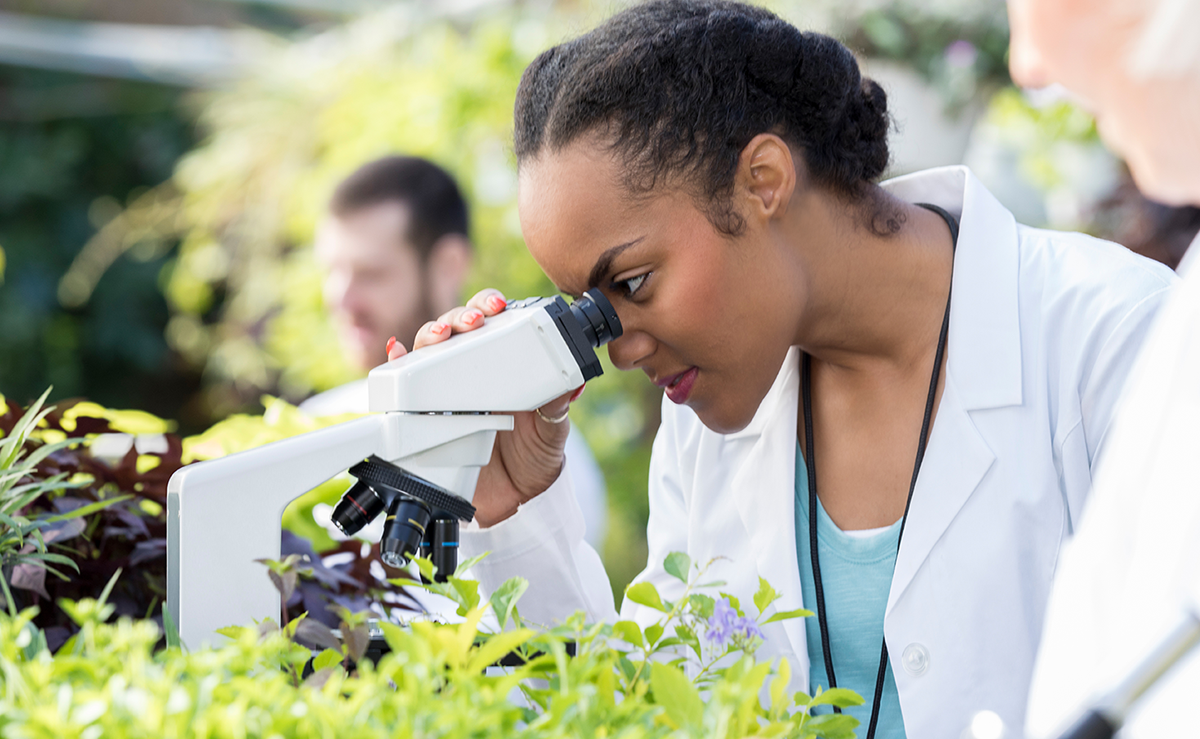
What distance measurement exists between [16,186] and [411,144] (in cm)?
348

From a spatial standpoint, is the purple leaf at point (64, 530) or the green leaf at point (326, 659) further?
the purple leaf at point (64, 530)

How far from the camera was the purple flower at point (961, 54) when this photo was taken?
350 centimetres

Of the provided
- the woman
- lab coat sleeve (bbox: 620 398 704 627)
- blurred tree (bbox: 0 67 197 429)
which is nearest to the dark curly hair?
the woman

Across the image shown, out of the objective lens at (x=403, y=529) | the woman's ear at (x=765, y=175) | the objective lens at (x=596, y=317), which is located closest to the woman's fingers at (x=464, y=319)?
the objective lens at (x=596, y=317)

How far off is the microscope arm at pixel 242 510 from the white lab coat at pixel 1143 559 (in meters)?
0.67

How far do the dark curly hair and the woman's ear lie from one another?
16 millimetres

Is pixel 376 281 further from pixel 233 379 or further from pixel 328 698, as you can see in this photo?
pixel 233 379

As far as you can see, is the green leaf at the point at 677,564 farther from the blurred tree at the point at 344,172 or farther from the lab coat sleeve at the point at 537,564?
the blurred tree at the point at 344,172

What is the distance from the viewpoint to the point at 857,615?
142 cm

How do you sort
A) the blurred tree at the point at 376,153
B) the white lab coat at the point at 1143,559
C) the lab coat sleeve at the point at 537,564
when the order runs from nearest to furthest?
the white lab coat at the point at 1143,559, the lab coat sleeve at the point at 537,564, the blurred tree at the point at 376,153

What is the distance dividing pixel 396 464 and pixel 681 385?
0.46m

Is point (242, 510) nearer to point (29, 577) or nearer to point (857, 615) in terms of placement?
point (29, 577)

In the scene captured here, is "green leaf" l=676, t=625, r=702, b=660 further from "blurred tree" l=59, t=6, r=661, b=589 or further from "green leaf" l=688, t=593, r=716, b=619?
"blurred tree" l=59, t=6, r=661, b=589

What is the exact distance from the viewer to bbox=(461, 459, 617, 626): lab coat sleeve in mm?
1449
